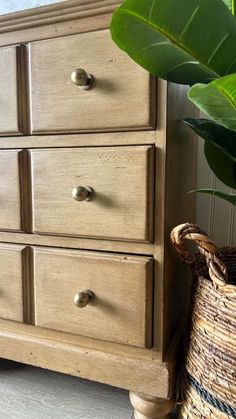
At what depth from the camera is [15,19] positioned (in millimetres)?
665

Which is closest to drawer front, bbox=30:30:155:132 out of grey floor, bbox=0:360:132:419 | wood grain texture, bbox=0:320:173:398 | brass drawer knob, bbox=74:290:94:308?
brass drawer knob, bbox=74:290:94:308

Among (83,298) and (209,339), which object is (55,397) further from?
(209,339)

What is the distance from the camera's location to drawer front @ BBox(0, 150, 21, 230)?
0.70 meters

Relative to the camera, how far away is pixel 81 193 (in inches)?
24.5

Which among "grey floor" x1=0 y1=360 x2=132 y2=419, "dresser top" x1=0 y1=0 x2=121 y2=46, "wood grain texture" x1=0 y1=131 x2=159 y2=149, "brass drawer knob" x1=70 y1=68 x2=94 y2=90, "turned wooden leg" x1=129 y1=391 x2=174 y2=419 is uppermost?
"dresser top" x1=0 y1=0 x2=121 y2=46

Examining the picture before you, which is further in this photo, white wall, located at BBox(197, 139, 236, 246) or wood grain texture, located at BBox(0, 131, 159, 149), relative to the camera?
white wall, located at BBox(197, 139, 236, 246)

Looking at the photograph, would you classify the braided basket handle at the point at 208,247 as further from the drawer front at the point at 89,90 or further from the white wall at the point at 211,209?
the white wall at the point at 211,209

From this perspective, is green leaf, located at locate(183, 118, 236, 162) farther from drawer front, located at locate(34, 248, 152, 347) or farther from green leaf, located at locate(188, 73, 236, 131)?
drawer front, located at locate(34, 248, 152, 347)

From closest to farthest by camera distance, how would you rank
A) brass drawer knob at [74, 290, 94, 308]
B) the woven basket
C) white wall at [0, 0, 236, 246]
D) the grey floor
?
the woven basket → brass drawer knob at [74, 290, 94, 308] → the grey floor → white wall at [0, 0, 236, 246]

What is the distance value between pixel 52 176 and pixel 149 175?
21 centimetres

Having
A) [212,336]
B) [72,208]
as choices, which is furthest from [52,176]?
[212,336]

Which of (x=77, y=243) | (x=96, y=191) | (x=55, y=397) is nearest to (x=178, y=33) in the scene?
(x=96, y=191)

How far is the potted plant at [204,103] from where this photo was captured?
1.35 feet

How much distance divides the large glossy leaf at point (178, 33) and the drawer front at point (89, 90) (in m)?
0.10
